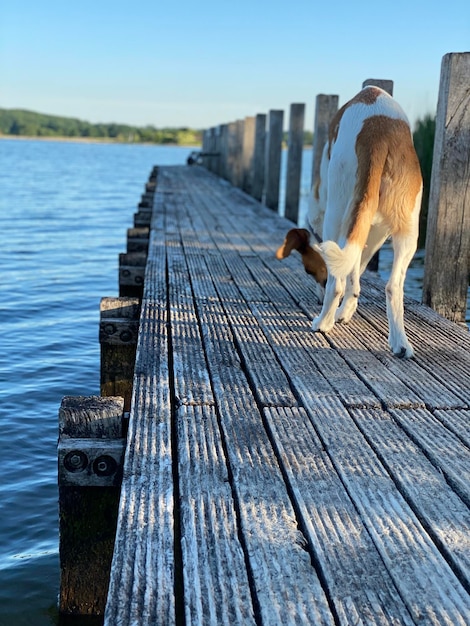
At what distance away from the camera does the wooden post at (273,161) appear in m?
12.5

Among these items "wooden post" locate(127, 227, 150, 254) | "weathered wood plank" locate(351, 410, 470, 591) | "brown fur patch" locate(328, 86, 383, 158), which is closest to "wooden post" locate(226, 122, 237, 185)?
"wooden post" locate(127, 227, 150, 254)

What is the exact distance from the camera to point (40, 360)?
7418 mm

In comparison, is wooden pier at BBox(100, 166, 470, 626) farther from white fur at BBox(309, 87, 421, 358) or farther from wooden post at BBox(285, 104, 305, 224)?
wooden post at BBox(285, 104, 305, 224)

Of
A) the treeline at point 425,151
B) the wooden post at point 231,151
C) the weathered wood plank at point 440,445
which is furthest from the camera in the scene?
the wooden post at point 231,151

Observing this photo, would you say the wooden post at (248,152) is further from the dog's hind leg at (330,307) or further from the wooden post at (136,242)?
the dog's hind leg at (330,307)

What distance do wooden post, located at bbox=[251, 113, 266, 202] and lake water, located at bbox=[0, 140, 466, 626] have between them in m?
2.77

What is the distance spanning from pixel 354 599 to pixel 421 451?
988 mm

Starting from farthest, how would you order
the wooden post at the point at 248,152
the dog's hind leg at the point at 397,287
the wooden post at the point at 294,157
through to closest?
1. the wooden post at the point at 248,152
2. the wooden post at the point at 294,157
3. the dog's hind leg at the point at 397,287

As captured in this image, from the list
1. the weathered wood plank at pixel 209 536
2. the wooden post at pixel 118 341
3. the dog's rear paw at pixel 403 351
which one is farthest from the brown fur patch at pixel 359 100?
the weathered wood plank at pixel 209 536

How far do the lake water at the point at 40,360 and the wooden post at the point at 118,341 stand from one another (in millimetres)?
706

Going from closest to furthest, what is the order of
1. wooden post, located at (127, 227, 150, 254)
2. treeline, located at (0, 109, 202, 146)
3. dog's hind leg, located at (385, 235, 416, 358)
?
dog's hind leg, located at (385, 235, 416, 358) < wooden post, located at (127, 227, 150, 254) < treeline, located at (0, 109, 202, 146)

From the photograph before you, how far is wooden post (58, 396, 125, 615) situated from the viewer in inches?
100.0

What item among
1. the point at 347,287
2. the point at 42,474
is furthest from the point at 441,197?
the point at 42,474

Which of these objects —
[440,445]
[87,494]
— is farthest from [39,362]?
[440,445]
